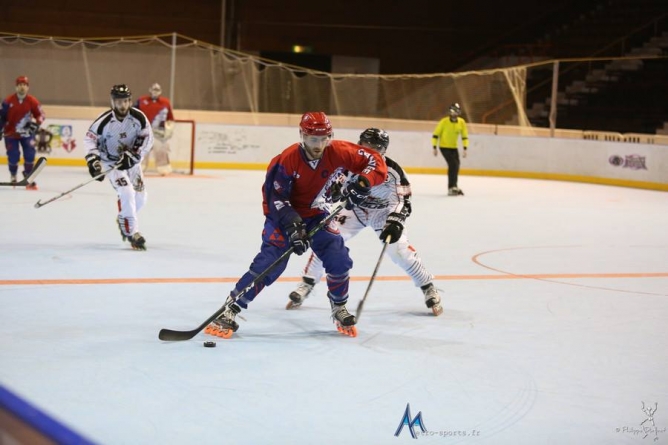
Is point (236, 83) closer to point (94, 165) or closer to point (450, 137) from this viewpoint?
point (450, 137)

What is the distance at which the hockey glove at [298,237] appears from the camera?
4777 mm

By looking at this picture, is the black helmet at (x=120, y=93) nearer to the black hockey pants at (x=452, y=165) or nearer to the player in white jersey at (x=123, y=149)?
the player in white jersey at (x=123, y=149)

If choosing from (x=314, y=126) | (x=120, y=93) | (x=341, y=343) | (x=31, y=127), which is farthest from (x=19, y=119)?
(x=341, y=343)

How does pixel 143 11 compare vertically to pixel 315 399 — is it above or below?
above

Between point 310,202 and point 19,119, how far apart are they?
871 cm

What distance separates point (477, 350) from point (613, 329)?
3.53 feet

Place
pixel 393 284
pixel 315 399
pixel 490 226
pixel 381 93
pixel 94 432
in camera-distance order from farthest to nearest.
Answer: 1. pixel 381 93
2. pixel 490 226
3. pixel 393 284
4. pixel 315 399
5. pixel 94 432

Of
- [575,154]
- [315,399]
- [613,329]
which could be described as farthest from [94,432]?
[575,154]

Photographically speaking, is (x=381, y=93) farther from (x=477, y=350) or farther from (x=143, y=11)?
(x=477, y=350)

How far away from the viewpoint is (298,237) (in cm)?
479

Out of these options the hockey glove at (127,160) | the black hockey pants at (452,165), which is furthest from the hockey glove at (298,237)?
the black hockey pants at (452,165)

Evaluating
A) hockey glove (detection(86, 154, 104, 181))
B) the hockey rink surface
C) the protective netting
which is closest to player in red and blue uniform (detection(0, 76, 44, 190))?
the hockey rink surface

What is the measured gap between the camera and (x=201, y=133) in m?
17.2

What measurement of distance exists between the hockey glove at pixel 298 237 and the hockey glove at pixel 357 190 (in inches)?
16.7
